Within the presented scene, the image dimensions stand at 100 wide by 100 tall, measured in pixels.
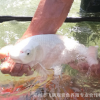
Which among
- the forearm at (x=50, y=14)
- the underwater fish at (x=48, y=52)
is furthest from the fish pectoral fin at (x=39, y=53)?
the forearm at (x=50, y=14)

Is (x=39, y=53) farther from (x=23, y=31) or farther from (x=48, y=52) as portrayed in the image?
(x=23, y=31)

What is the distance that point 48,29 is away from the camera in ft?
2.12

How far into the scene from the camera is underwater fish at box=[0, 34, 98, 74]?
1.60ft

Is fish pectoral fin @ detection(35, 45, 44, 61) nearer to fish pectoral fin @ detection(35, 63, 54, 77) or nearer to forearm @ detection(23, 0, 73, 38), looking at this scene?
fish pectoral fin @ detection(35, 63, 54, 77)

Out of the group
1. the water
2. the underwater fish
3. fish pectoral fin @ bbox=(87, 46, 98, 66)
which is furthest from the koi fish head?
fish pectoral fin @ bbox=(87, 46, 98, 66)

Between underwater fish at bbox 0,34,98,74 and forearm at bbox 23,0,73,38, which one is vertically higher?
forearm at bbox 23,0,73,38

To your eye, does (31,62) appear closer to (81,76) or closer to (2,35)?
(81,76)

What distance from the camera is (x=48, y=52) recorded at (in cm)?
54

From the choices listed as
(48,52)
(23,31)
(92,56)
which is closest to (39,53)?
(48,52)

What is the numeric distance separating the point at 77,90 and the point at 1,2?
128 centimetres

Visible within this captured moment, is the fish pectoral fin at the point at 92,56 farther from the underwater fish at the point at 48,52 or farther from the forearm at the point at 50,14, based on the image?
the forearm at the point at 50,14

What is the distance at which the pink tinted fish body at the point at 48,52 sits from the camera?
49 centimetres

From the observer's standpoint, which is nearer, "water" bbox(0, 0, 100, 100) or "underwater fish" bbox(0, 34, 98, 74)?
"underwater fish" bbox(0, 34, 98, 74)

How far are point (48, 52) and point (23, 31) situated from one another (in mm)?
530
